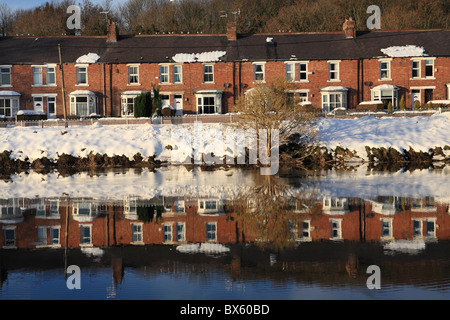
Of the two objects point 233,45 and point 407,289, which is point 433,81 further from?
point 407,289

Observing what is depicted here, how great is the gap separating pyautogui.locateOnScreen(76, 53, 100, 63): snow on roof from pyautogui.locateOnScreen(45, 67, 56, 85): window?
2.14 m

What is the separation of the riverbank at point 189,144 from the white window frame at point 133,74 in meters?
11.4

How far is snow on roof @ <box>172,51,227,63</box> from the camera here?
45344 millimetres

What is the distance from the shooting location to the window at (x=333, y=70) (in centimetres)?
4550

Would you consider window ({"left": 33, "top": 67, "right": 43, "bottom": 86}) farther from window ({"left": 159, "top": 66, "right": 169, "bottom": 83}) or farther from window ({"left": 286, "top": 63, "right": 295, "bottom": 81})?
window ({"left": 286, "top": 63, "right": 295, "bottom": 81})

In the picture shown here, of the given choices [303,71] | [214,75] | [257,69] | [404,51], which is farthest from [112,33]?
[404,51]

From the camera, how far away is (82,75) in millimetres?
45688

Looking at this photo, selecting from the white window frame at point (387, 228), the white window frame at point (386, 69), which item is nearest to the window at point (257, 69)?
the white window frame at point (386, 69)

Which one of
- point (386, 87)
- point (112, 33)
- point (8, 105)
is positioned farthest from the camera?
point (112, 33)

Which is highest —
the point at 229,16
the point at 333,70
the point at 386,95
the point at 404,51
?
the point at 229,16

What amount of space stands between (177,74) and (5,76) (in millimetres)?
13191

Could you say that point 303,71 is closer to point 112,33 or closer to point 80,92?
point 112,33

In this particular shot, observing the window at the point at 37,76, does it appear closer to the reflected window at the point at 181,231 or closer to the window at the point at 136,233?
the window at the point at 136,233
